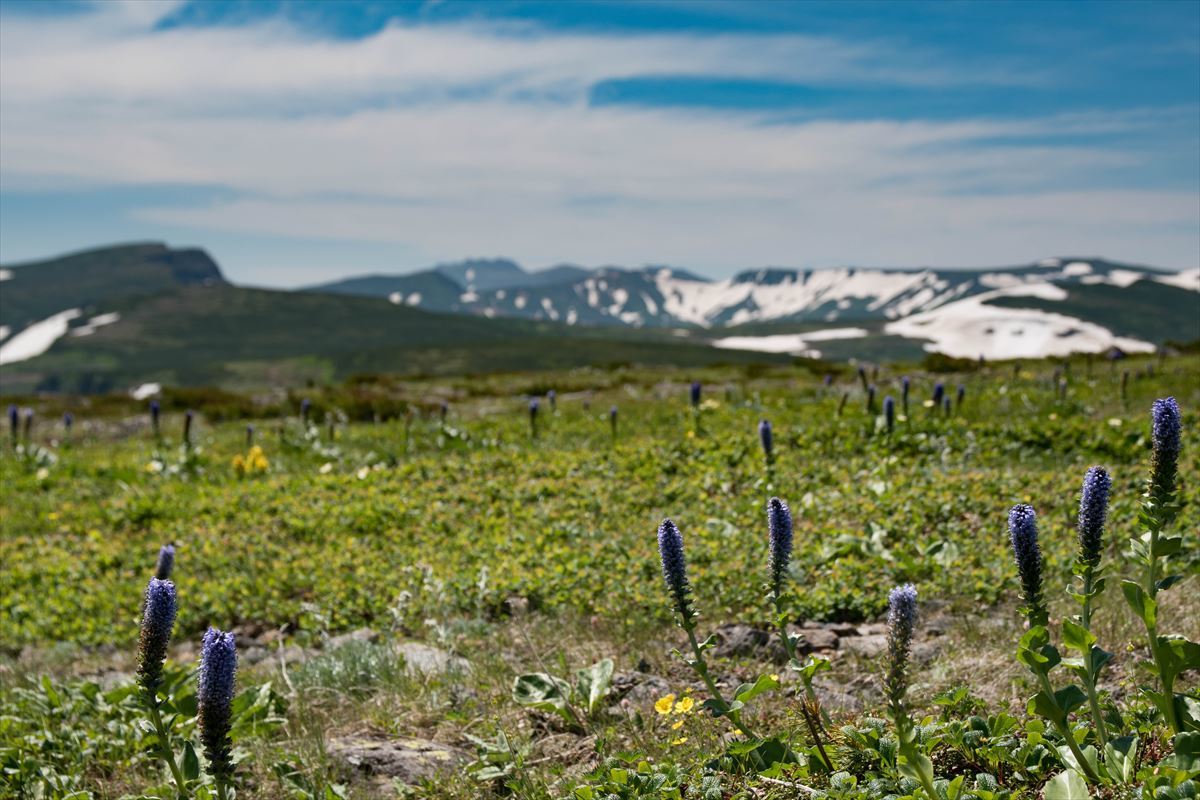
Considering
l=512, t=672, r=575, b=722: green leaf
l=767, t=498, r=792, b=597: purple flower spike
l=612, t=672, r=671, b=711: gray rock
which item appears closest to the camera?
l=767, t=498, r=792, b=597: purple flower spike

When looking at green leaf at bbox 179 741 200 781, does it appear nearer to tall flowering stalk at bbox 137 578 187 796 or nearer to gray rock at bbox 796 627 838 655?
tall flowering stalk at bbox 137 578 187 796

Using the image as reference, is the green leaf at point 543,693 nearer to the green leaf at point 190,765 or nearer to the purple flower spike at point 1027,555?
the green leaf at point 190,765

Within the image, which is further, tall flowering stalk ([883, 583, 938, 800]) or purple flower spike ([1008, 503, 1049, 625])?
purple flower spike ([1008, 503, 1049, 625])

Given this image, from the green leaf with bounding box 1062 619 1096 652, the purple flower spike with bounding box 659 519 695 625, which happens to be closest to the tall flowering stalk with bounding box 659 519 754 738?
the purple flower spike with bounding box 659 519 695 625

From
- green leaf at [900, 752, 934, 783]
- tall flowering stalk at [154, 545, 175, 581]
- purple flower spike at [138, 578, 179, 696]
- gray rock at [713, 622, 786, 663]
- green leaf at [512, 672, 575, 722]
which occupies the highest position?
purple flower spike at [138, 578, 179, 696]

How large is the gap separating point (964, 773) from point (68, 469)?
1665 cm

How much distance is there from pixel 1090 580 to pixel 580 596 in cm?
502

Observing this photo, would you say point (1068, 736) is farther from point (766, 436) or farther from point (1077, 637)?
point (766, 436)

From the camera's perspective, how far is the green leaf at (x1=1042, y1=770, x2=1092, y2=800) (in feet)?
9.94

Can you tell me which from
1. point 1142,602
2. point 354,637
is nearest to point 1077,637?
point 1142,602

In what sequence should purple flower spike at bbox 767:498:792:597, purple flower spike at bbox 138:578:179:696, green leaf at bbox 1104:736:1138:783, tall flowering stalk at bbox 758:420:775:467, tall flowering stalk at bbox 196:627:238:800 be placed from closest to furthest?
1. green leaf at bbox 1104:736:1138:783
2. tall flowering stalk at bbox 196:627:238:800
3. purple flower spike at bbox 138:578:179:696
4. purple flower spike at bbox 767:498:792:597
5. tall flowering stalk at bbox 758:420:775:467

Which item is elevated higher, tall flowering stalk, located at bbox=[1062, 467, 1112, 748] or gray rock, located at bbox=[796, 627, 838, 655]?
tall flowering stalk, located at bbox=[1062, 467, 1112, 748]

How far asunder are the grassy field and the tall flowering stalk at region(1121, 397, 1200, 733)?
0.22 meters

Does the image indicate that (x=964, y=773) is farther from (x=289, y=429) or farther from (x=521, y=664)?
(x=289, y=429)
